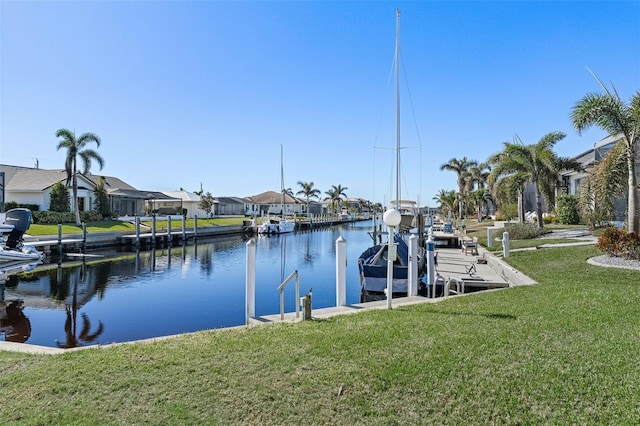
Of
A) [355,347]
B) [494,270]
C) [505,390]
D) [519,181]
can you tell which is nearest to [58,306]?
[355,347]

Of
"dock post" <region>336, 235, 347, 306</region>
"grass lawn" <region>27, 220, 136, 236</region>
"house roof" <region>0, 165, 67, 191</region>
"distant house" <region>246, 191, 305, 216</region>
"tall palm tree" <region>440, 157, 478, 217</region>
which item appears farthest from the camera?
"distant house" <region>246, 191, 305, 216</region>

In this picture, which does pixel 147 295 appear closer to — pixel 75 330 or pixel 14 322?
pixel 14 322

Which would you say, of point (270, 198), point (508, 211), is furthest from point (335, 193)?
point (508, 211)

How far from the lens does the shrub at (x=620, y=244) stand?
11.5m

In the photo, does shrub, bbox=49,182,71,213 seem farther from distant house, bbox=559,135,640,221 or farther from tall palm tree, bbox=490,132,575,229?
distant house, bbox=559,135,640,221

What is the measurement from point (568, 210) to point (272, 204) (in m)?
74.9

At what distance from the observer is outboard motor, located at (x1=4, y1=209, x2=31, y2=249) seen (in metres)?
18.7

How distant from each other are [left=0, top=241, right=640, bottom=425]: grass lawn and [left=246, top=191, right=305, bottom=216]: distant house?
85.2 m

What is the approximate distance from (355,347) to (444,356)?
1.19 m

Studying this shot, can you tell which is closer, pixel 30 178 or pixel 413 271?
pixel 413 271

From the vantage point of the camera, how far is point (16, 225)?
61.5 feet

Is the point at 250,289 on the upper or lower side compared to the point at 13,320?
upper

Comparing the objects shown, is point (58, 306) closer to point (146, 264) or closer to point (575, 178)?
point (146, 264)

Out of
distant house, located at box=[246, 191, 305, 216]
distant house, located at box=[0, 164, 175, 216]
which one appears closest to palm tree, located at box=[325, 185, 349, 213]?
distant house, located at box=[246, 191, 305, 216]
